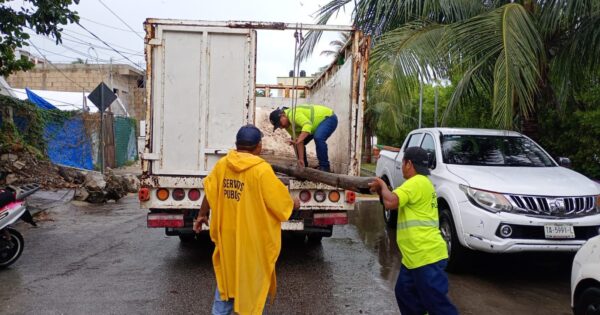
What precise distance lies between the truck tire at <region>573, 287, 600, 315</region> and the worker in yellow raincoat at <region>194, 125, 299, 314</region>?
2218 millimetres

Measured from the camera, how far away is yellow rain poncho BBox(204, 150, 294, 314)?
128 inches

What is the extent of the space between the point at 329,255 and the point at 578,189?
305 cm

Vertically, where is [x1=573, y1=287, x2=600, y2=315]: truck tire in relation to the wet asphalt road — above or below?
above

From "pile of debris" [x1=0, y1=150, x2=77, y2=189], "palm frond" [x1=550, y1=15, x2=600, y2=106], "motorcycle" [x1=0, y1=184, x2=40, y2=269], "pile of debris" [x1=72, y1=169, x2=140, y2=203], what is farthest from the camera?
"pile of debris" [x1=72, y1=169, x2=140, y2=203]

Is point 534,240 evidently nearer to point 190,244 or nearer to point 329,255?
point 329,255

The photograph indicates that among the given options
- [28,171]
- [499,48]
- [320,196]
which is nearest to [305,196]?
[320,196]

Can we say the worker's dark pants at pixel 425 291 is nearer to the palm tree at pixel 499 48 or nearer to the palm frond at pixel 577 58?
the palm tree at pixel 499 48

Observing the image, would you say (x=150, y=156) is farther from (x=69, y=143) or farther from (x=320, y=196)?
(x=69, y=143)

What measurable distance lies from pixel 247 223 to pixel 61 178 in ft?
34.5

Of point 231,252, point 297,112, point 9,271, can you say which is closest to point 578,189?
point 297,112

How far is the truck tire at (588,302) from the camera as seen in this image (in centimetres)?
359

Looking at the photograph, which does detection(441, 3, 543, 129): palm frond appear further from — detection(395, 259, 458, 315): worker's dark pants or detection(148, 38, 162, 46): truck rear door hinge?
detection(148, 38, 162, 46): truck rear door hinge

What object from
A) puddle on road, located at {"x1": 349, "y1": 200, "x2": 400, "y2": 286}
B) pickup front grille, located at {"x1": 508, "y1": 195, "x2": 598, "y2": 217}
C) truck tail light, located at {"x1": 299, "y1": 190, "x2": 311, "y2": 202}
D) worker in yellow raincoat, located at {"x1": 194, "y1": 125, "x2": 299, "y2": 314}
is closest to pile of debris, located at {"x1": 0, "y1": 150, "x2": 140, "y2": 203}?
puddle on road, located at {"x1": 349, "y1": 200, "x2": 400, "y2": 286}

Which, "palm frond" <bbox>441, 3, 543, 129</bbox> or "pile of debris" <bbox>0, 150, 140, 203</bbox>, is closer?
"palm frond" <bbox>441, 3, 543, 129</bbox>
